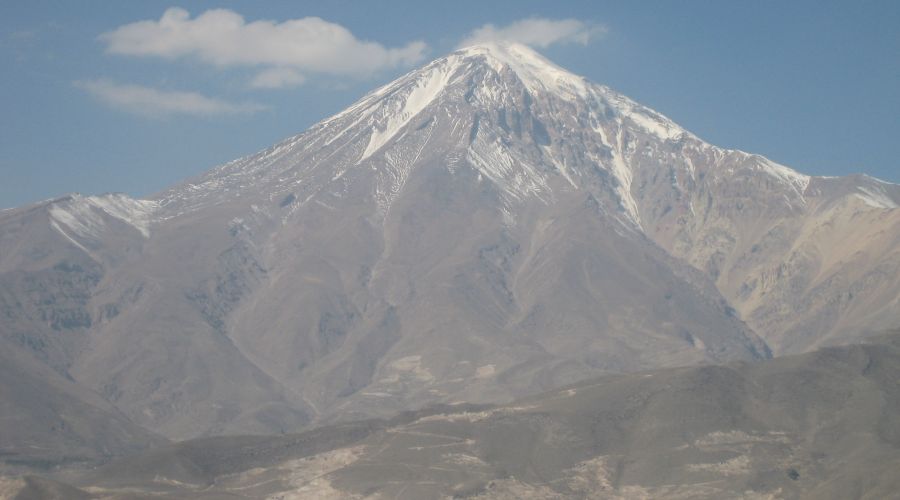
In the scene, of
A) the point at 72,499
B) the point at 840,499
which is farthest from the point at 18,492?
the point at 840,499

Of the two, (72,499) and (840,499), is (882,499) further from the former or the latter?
(72,499)

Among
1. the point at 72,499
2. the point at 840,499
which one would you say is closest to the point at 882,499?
the point at 840,499

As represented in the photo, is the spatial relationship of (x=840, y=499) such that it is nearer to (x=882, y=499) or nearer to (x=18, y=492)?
(x=882, y=499)

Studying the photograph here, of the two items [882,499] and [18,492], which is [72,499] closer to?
[18,492]

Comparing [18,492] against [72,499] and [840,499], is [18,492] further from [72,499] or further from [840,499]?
[840,499]
